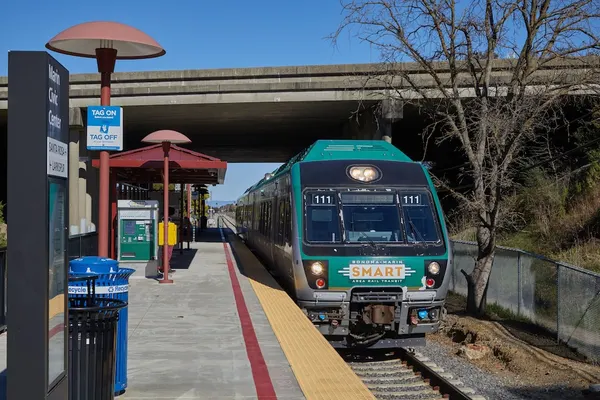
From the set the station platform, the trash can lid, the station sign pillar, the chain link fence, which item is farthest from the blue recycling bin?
the chain link fence

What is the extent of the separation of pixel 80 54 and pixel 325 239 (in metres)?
4.73

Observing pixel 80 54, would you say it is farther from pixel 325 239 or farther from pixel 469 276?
pixel 469 276

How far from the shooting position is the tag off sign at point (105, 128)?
34.9 feet

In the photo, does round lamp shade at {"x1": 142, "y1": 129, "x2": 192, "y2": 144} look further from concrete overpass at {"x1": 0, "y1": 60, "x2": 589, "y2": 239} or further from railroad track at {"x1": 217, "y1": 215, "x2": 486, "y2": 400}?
concrete overpass at {"x1": 0, "y1": 60, "x2": 589, "y2": 239}

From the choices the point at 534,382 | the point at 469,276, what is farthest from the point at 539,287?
the point at 534,382

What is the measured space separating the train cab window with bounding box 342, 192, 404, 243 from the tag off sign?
3873 millimetres

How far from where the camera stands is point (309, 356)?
8.15 metres

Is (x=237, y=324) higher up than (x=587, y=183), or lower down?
lower down

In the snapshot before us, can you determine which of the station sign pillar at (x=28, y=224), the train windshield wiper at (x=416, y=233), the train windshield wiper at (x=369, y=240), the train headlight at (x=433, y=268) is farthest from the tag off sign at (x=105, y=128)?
the station sign pillar at (x=28, y=224)

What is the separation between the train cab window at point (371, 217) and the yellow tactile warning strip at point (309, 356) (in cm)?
164

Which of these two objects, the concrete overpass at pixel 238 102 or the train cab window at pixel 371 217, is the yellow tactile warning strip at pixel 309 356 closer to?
the train cab window at pixel 371 217

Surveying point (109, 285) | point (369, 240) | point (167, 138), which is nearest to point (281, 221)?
point (369, 240)

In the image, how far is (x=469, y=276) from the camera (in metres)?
16.9

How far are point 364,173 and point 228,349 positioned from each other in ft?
15.1
